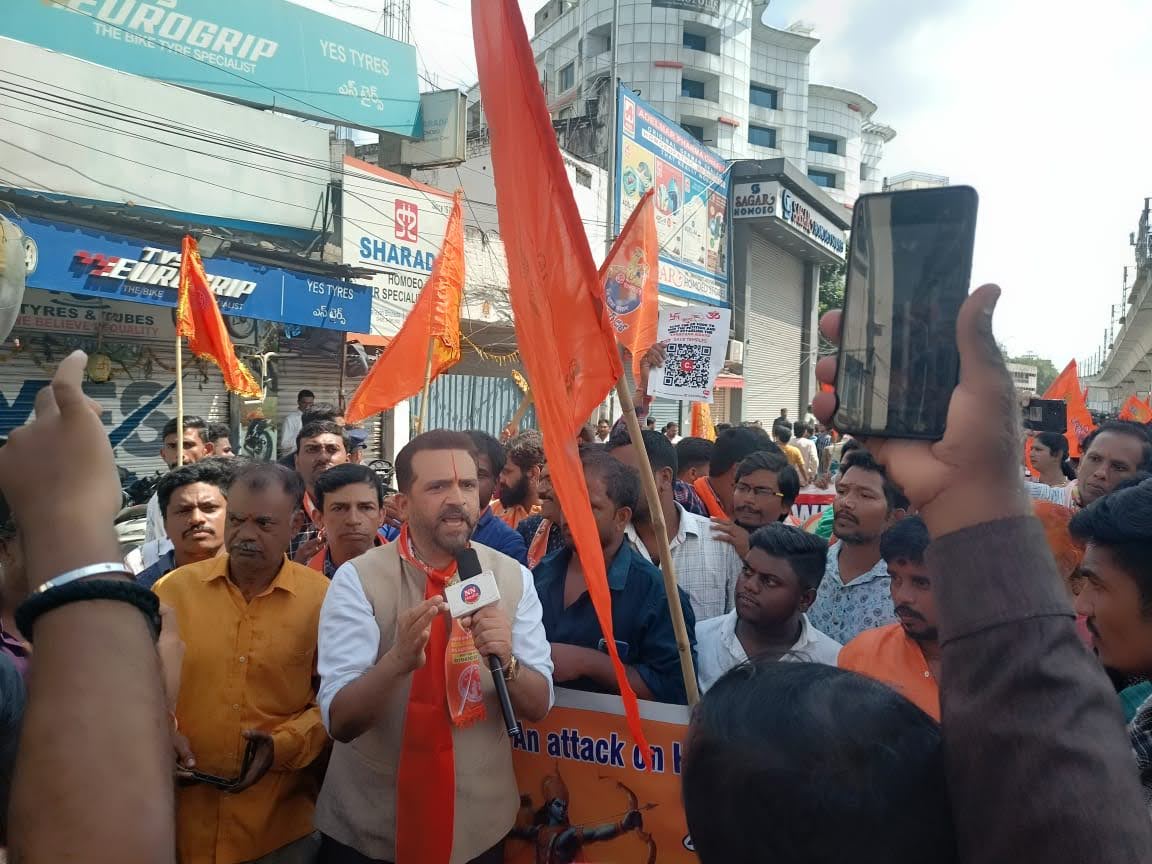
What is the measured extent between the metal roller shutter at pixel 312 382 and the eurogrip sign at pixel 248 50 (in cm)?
411

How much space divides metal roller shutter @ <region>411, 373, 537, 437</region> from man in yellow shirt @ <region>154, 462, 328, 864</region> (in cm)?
1169

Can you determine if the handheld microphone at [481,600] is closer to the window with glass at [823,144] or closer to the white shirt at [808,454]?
the white shirt at [808,454]

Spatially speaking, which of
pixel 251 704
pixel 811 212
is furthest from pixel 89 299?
pixel 811 212

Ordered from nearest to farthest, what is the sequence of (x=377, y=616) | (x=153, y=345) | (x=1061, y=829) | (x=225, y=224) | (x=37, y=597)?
1. (x=1061, y=829)
2. (x=37, y=597)
3. (x=377, y=616)
4. (x=153, y=345)
5. (x=225, y=224)

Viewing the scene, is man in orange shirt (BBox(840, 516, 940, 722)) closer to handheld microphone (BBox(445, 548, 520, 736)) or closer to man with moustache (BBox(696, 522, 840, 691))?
man with moustache (BBox(696, 522, 840, 691))

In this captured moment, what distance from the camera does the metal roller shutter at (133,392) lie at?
935 centimetres

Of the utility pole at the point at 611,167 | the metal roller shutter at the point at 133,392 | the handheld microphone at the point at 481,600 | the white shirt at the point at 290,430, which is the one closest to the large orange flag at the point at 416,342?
the handheld microphone at the point at 481,600

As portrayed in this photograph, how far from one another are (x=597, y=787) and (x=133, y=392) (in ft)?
32.5

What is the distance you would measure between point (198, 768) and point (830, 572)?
2536 mm

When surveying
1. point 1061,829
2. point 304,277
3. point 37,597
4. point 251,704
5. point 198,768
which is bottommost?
point 198,768

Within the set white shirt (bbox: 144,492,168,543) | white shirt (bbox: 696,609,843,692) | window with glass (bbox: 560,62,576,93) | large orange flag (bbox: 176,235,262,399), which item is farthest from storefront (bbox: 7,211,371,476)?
window with glass (bbox: 560,62,576,93)

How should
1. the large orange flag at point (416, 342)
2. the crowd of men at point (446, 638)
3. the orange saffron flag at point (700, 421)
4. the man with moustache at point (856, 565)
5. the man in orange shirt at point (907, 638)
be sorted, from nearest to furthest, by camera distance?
the crowd of men at point (446, 638), the man in orange shirt at point (907, 638), the man with moustache at point (856, 565), the large orange flag at point (416, 342), the orange saffron flag at point (700, 421)

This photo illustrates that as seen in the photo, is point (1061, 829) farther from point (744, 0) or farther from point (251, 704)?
point (744, 0)

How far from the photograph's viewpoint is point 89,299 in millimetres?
9891
